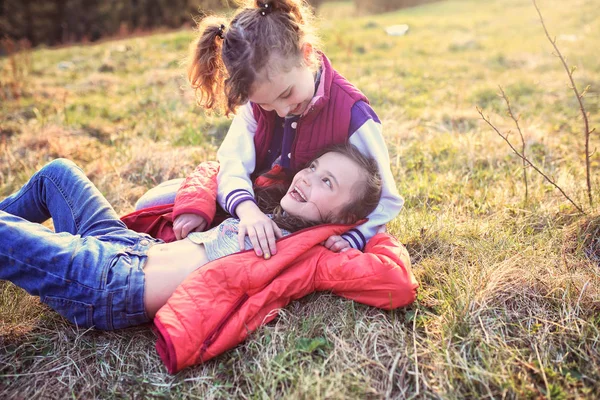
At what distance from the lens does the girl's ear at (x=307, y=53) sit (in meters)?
2.25

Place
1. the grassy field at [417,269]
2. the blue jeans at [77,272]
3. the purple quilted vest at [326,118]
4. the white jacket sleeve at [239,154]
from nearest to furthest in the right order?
the grassy field at [417,269] < the blue jeans at [77,272] < the purple quilted vest at [326,118] < the white jacket sleeve at [239,154]

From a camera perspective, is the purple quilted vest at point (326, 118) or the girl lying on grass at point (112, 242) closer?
the girl lying on grass at point (112, 242)

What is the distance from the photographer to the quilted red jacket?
1955 millimetres

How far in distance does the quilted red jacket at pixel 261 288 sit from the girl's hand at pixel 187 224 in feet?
1.26

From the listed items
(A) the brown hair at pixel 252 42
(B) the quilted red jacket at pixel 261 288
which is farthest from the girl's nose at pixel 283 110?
(B) the quilted red jacket at pixel 261 288

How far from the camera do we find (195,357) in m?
1.95

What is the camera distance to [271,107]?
7.47 ft

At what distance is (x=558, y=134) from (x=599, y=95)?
5.14 feet

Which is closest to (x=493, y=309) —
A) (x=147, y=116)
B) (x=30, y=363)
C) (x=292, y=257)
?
(x=292, y=257)

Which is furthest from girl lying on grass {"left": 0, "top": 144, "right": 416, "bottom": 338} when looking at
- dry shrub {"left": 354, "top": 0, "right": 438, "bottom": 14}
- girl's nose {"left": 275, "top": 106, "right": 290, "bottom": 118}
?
dry shrub {"left": 354, "top": 0, "right": 438, "bottom": 14}

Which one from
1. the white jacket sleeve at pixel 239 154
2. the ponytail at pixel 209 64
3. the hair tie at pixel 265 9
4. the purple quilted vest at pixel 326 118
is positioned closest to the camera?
the hair tie at pixel 265 9

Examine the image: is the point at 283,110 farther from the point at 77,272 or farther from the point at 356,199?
the point at 77,272

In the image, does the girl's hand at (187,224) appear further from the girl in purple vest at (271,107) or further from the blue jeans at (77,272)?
the blue jeans at (77,272)

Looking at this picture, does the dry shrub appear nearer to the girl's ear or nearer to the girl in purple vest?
the girl in purple vest
